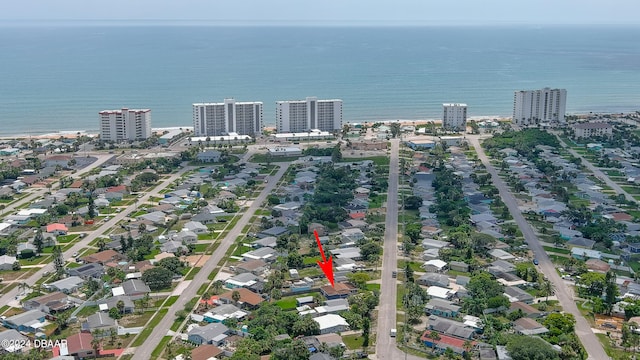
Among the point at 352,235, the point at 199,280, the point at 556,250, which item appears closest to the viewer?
the point at 199,280

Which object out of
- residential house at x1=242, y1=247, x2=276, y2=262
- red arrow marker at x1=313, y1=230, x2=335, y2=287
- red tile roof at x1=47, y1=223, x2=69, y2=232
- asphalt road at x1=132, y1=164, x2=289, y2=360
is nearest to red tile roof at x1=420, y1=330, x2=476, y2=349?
red arrow marker at x1=313, y1=230, x2=335, y2=287

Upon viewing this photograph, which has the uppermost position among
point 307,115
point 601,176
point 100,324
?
point 307,115

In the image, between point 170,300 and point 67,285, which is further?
point 67,285

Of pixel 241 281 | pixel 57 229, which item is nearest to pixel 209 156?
pixel 57 229

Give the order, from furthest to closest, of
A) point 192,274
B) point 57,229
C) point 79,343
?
point 57,229 < point 192,274 < point 79,343

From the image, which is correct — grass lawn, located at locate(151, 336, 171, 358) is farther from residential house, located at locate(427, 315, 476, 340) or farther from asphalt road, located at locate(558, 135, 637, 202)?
asphalt road, located at locate(558, 135, 637, 202)

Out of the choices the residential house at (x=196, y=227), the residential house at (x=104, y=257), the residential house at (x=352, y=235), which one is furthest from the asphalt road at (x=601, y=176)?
the residential house at (x=104, y=257)

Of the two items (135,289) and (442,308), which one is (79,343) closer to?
(135,289)
